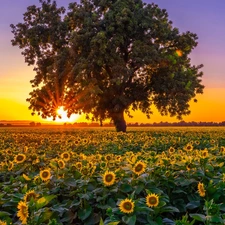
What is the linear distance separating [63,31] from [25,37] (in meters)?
3.22

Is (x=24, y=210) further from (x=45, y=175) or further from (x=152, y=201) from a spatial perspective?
(x=45, y=175)

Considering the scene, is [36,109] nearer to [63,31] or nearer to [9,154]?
[63,31]

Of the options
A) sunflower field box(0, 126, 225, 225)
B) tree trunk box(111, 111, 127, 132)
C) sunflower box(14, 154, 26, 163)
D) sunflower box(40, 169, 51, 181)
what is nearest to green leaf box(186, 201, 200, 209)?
sunflower field box(0, 126, 225, 225)

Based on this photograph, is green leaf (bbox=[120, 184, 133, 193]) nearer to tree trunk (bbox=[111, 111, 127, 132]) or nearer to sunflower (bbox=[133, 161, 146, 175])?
sunflower (bbox=[133, 161, 146, 175])

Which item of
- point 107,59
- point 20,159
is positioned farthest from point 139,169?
point 107,59

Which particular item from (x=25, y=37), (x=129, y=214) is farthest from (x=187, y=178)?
(x=25, y=37)

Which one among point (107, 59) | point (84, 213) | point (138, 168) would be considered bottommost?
point (84, 213)

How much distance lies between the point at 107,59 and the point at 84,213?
82.0ft

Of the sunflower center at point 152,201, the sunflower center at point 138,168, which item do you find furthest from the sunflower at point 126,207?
the sunflower center at point 138,168

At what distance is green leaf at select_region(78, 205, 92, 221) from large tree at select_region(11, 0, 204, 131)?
77.3ft

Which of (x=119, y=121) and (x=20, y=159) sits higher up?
(x=119, y=121)

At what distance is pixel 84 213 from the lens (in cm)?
400

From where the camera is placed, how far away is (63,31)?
3159cm

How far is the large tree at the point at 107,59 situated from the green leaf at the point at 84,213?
23.6 metres
